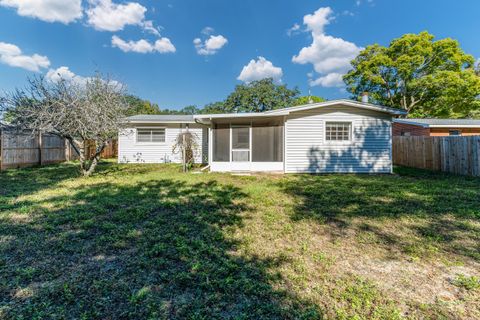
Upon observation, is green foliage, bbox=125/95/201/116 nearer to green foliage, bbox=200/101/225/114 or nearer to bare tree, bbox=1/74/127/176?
green foliage, bbox=200/101/225/114

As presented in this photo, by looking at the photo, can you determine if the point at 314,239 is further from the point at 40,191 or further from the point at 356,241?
the point at 40,191

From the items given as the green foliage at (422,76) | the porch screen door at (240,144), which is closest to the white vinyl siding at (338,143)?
the porch screen door at (240,144)

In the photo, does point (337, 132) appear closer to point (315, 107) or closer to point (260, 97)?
point (315, 107)

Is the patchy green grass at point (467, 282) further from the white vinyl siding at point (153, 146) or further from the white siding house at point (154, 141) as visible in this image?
the white vinyl siding at point (153, 146)

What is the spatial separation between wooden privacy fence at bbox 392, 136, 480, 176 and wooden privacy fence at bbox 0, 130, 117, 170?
14.9 metres

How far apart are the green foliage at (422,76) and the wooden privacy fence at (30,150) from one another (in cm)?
2717

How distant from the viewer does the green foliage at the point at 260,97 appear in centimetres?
3259

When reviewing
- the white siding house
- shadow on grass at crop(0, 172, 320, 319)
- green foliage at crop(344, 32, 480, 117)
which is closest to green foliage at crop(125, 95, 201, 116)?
the white siding house

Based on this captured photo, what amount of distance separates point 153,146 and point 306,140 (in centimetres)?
918

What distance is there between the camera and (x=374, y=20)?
18359 millimetres

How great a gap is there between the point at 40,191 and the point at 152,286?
587cm

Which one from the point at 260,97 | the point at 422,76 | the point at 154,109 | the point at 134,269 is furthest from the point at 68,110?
the point at 154,109

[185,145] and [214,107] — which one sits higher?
[214,107]

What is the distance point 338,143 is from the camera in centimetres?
966
